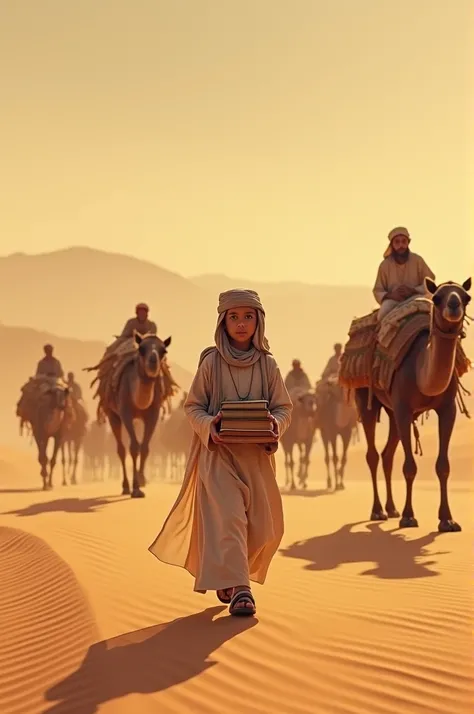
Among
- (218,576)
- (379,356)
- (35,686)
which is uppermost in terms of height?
(379,356)

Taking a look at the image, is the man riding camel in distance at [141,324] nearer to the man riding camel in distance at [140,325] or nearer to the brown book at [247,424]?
the man riding camel in distance at [140,325]

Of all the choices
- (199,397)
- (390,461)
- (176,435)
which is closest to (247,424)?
(199,397)

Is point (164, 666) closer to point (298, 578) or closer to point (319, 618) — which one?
point (319, 618)

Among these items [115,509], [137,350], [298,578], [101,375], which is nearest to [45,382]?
[101,375]

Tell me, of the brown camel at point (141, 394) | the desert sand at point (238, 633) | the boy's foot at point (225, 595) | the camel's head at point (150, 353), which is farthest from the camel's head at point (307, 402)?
the boy's foot at point (225, 595)

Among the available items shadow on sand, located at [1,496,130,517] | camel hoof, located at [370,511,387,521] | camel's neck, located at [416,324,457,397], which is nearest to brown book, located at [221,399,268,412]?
camel's neck, located at [416,324,457,397]

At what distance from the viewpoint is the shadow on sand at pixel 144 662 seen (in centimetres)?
470

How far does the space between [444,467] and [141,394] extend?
5.92 m

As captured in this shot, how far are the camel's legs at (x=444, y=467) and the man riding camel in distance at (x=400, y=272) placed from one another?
5.57 feet

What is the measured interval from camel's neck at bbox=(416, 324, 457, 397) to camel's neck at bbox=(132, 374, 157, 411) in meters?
5.53

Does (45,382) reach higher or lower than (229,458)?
higher

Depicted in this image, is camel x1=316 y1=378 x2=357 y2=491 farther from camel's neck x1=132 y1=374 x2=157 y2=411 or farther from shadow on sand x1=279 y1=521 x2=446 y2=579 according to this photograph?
shadow on sand x1=279 y1=521 x2=446 y2=579

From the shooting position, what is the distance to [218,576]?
18.5ft

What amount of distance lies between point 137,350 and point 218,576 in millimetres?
10152
